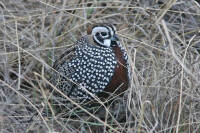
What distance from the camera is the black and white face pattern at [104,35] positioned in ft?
9.98

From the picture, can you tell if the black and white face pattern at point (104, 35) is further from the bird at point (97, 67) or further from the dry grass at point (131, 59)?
the dry grass at point (131, 59)

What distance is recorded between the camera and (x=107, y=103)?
310cm

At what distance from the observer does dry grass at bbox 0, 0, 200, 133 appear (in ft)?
9.35

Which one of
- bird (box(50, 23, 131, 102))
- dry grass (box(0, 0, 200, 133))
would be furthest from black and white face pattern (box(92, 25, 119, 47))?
dry grass (box(0, 0, 200, 133))

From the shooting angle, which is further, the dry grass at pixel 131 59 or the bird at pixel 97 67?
the bird at pixel 97 67

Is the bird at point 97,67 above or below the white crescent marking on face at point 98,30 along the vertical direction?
below

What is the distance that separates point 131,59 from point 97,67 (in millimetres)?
281

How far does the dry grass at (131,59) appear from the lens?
285cm

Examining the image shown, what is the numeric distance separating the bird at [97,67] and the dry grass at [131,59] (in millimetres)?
93

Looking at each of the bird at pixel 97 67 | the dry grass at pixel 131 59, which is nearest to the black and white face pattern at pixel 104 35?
the bird at pixel 97 67

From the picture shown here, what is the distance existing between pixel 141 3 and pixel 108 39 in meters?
1.15

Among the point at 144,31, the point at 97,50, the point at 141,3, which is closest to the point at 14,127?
the point at 97,50

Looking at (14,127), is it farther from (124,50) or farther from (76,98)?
(124,50)

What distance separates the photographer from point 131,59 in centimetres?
320
